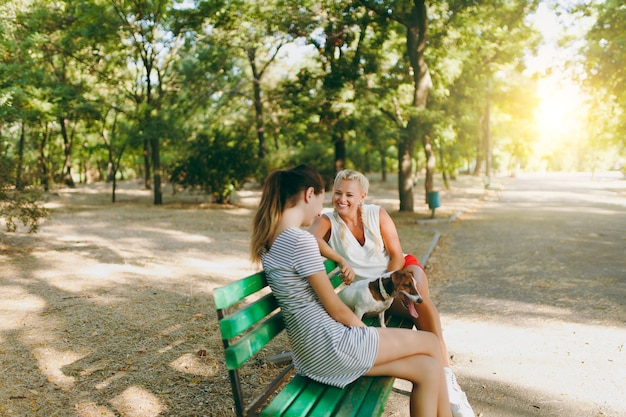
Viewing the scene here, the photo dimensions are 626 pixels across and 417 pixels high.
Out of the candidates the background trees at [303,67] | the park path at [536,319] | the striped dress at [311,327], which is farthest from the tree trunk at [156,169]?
the striped dress at [311,327]

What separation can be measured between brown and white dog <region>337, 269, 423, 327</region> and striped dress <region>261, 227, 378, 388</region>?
1.93 ft

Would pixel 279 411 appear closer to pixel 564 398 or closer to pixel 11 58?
pixel 564 398

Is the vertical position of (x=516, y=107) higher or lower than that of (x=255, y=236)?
higher

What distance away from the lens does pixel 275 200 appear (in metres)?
2.81

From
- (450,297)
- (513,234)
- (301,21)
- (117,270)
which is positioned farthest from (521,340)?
(301,21)

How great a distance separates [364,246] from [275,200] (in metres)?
1.48

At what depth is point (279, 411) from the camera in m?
2.33

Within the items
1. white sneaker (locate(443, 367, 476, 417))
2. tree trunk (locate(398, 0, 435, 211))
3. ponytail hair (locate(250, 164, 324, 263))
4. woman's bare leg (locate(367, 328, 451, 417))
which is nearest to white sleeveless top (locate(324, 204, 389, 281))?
white sneaker (locate(443, 367, 476, 417))

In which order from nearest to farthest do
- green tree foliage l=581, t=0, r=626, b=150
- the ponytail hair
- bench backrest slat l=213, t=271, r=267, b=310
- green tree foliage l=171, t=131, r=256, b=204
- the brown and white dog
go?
bench backrest slat l=213, t=271, r=267, b=310
the ponytail hair
the brown and white dog
green tree foliage l=581, t=0, r=626, b=150
green tree foliage l=171, t=131, r=256, b=204

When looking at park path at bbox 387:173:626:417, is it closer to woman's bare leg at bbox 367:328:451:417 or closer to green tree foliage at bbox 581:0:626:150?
woman's bare leg at bbox 367:328:451:417

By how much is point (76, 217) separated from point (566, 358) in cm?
1382

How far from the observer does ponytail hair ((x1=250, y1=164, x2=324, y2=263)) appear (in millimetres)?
2799

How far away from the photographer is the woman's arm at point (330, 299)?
260 centimetres

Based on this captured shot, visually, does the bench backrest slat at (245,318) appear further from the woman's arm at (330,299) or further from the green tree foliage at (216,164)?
the green tree foliage at (216,164)
